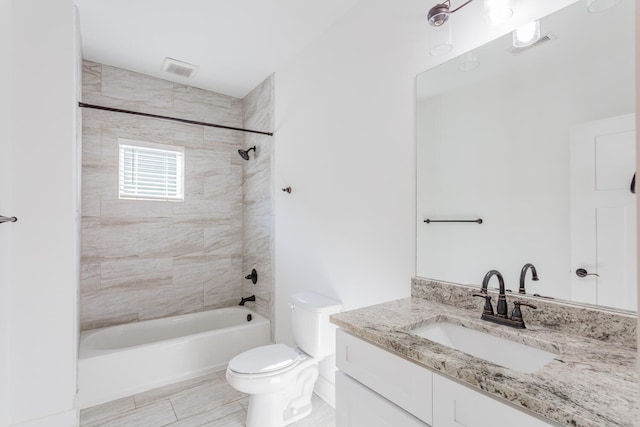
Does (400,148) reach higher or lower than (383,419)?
higher

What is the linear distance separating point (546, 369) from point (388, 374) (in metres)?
0.44

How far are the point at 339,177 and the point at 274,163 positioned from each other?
1.01 meters

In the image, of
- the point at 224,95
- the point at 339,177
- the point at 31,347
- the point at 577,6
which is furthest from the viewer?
the point at 224,95

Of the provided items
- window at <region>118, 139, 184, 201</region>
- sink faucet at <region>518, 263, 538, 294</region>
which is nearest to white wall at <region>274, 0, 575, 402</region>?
sink faucet at <region>518, 263, 538, 294</region>

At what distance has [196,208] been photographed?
3254 millimetres

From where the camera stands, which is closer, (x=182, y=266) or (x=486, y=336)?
(x=486, y=336)

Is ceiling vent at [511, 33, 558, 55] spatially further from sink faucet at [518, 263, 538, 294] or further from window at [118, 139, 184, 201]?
window at [118, 139, 184, 201]

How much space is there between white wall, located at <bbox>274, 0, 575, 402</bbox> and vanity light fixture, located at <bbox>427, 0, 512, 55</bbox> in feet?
0.20

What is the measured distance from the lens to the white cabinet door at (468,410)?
27.6 inches

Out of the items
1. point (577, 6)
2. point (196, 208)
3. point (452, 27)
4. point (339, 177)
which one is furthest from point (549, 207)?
point (196, 208)

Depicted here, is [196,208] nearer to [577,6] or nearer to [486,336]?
[486,336]

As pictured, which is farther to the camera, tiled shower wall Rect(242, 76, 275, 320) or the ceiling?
tiled shower wall Rect(242, 76, 275, 320)

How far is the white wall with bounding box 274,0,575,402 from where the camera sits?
5.36 feet

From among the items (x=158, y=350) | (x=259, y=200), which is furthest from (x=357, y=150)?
(x=158, y=350)
